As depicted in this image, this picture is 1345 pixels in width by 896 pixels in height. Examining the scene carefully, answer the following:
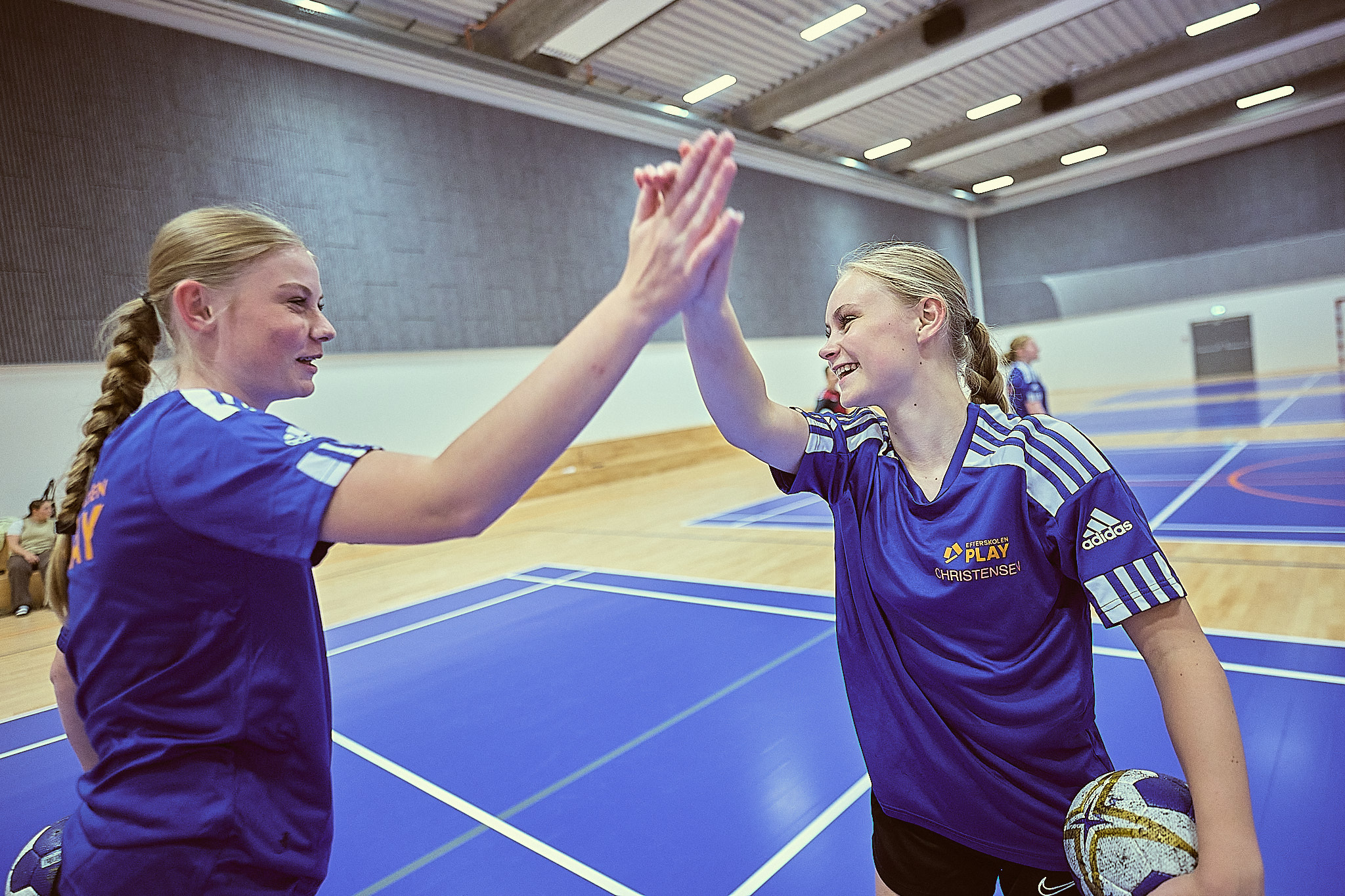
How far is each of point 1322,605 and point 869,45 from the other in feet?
40.1

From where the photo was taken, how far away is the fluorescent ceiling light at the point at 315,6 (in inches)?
377

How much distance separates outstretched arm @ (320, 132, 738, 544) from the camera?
93 centimetres

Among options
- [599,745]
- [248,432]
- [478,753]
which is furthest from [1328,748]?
[248,432]

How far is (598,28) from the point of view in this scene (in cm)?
1159

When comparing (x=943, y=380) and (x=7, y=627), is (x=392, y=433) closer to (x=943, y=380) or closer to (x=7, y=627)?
(x=7, y=627)

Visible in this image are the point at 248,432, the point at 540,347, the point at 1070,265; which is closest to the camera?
the point at 248,432

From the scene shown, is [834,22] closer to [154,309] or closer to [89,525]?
[154,309]

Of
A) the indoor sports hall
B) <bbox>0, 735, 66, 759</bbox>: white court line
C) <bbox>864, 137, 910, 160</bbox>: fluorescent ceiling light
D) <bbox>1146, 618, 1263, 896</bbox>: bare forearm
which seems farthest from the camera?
<bbox>864, 137, 910, 160</bbox>: fluorescent ceiling light

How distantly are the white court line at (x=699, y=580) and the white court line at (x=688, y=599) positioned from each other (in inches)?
11.5

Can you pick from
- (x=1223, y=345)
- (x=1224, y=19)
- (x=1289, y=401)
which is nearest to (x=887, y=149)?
(x=1224, y=19)

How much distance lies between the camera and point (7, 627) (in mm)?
6891

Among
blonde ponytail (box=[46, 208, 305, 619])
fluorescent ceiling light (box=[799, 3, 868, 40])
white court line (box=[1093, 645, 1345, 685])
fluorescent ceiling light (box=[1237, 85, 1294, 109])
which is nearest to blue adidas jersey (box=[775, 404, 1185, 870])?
blonde ponytail (box=[46, 208, 305, 619])

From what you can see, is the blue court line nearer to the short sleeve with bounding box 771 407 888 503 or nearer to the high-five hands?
the short sleeve with bounding box 771 407 888 503

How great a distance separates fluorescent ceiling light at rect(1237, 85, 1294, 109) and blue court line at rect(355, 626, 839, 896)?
2120cm
